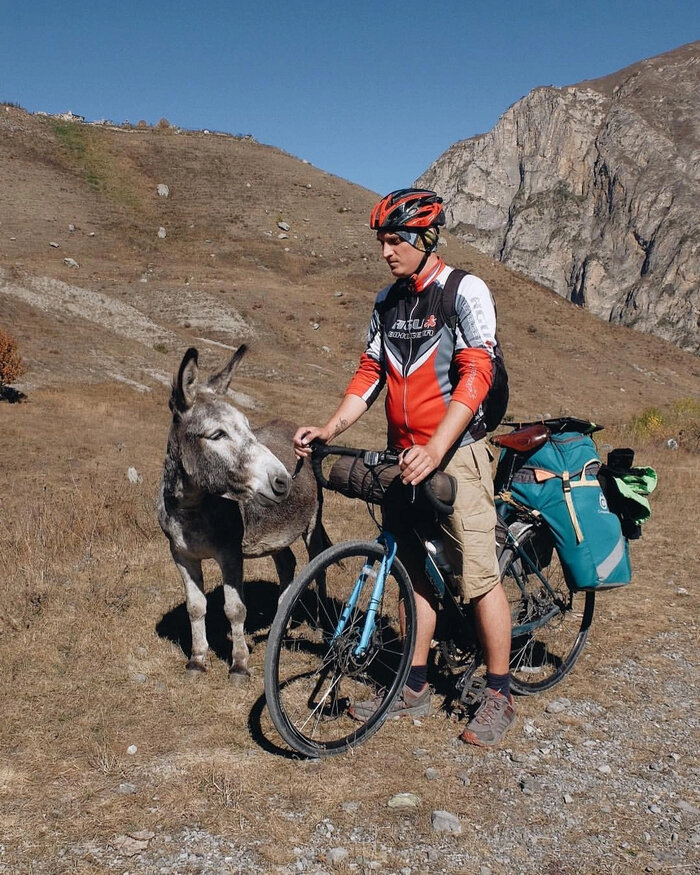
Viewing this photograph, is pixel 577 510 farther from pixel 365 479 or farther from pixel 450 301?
pixel 450 301

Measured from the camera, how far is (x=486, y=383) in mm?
3646

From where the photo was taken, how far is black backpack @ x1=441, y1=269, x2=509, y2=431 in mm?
3770

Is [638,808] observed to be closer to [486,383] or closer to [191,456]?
[486,383]

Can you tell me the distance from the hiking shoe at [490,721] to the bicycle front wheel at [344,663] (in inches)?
21.1

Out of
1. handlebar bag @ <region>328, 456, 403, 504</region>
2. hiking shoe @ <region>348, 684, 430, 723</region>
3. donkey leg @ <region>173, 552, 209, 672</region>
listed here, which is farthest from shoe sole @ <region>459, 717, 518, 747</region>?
donkey leg @ <region>173, 552, 209, 672</region>

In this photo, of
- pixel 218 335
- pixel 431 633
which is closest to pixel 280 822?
pixel 431 633

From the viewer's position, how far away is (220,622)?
614cm

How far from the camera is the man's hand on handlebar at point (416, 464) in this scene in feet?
10.9

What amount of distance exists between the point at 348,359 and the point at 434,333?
33.8 metres

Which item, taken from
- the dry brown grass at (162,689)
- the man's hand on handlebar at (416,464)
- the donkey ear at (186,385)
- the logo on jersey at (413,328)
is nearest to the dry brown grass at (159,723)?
the dry brown grass at (162,689)

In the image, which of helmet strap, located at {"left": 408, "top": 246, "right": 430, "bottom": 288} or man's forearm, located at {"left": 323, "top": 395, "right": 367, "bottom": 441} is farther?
man's forearm, located at {"left": 323, "top": 395, "right": 367, "bottom": 441}

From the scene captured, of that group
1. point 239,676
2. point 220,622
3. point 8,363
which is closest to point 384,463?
point 239,676

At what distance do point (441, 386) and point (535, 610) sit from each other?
2208 mm

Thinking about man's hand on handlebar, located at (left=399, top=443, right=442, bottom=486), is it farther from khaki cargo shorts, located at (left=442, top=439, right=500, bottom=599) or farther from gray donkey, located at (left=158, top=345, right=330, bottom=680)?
gray donkey, located at (left=158, top=345, right=330, bottom=680)
